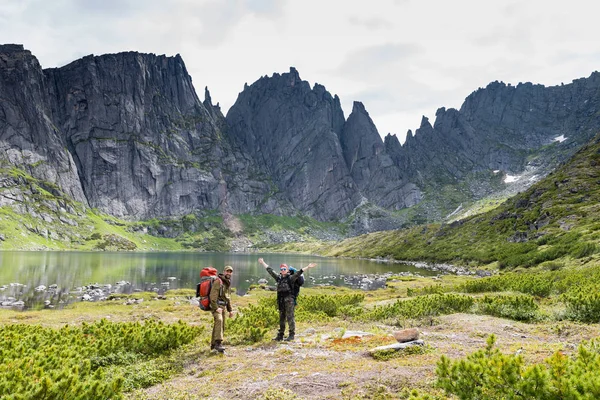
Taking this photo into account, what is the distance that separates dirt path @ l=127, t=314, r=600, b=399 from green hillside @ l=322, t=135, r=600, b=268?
168ft

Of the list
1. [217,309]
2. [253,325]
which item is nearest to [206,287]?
[217,309]

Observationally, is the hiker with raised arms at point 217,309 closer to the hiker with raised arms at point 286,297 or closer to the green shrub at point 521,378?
the hiker with raised arms at point 286,297

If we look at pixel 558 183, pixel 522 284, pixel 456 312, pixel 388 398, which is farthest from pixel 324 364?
pixel 558 183

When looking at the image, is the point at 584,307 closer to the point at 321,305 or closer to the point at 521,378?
the point at 321,305

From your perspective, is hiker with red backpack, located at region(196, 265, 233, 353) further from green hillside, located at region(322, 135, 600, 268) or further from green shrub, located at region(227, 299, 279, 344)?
green hillside, located at region(322, 135, 600, 268)

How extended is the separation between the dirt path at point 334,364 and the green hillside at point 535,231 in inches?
2015

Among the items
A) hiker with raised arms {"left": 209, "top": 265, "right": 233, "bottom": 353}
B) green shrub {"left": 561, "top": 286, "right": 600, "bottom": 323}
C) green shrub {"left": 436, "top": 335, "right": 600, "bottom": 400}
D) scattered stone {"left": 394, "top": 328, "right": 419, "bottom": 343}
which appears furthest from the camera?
green shrub {"left": 561, "top": 286, "right": 600, "bottom": 323}

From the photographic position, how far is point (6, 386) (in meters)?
7.78

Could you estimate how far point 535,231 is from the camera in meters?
95.8

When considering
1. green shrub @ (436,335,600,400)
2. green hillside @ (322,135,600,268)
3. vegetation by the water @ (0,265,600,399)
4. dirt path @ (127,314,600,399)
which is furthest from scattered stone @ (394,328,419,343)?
green hillside @ (322,135,600,268)

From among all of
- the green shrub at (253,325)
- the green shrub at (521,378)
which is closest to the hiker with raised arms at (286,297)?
the green shrub at (253,325)

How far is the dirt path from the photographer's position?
10.8 m

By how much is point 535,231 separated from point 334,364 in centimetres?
10412

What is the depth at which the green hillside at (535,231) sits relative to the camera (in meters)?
71.2
